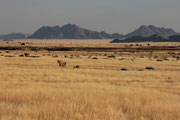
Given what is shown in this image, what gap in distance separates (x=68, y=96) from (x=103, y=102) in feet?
4.58

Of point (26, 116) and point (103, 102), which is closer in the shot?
point (26, 116)

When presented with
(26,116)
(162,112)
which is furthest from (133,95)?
(26,116)

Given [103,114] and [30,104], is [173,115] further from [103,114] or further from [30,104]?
[30,104]

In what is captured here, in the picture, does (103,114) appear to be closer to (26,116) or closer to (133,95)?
(26,116)

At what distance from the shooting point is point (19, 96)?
9.17 meters

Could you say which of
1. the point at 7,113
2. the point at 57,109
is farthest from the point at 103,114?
the point at 7,113

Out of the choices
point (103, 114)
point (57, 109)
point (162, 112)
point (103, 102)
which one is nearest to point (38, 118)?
point (57, 109)

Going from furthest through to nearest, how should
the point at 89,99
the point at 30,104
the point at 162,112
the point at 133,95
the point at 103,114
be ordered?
the point at 133,95 → the point at 89,99 → the point at 30,104 → the point at 162,112 → the point at 103,114

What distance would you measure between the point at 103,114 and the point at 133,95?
326 centimetres

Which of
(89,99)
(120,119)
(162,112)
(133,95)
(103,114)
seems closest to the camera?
(120,119)

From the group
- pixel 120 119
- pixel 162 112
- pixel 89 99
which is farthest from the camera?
pixel 89 99

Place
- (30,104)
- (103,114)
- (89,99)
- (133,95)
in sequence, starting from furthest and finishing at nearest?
(133,95) → (89,99) → (30,104) → (103,114)

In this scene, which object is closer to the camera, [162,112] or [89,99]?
[162,112]

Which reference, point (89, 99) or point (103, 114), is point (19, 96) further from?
point (103, 114)
